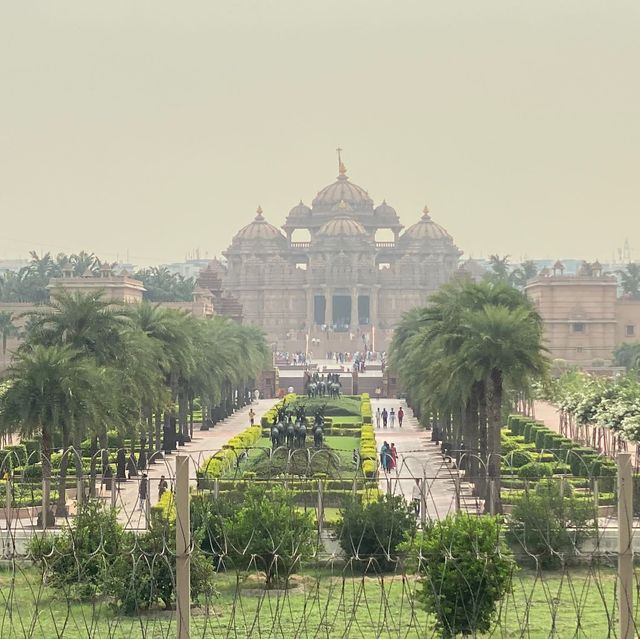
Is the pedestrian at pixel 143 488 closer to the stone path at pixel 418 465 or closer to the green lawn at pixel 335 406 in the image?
the stone path at pixel 418 465

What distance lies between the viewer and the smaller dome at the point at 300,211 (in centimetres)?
17988

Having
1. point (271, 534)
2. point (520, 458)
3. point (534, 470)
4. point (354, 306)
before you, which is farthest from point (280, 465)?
point (354, 306)

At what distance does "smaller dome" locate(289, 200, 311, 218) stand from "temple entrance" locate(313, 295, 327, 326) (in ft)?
77.7

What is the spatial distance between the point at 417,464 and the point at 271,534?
81.5 ft

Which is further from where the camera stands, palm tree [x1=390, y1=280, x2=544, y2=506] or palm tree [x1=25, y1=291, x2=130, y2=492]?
palm tree [x1=25, y1=291, x2=130, y2=492]

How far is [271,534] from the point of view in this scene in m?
26.0

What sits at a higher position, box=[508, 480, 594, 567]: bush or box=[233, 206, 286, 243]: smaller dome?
box=[233, 206, 286, 243]: smaller dome

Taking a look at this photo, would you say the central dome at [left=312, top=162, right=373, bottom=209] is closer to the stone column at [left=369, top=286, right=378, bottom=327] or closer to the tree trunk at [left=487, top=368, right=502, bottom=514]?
the stone column at [left=369, top=286, right=378, bottom=327]

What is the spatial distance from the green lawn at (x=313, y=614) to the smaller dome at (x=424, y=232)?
468ft

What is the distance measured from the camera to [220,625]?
23547 mm

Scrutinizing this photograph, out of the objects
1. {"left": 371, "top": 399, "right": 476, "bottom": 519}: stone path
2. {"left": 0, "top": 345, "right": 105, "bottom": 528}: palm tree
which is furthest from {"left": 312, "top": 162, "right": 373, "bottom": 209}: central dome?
{"left": 0, "top": 345, "right": 105, "bottom": 528}: palm tree

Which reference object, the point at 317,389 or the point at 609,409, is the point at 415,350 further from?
the point at 317,389

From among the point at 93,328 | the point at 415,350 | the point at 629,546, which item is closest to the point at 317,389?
the point at 415,350

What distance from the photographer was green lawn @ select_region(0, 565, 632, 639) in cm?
2258
